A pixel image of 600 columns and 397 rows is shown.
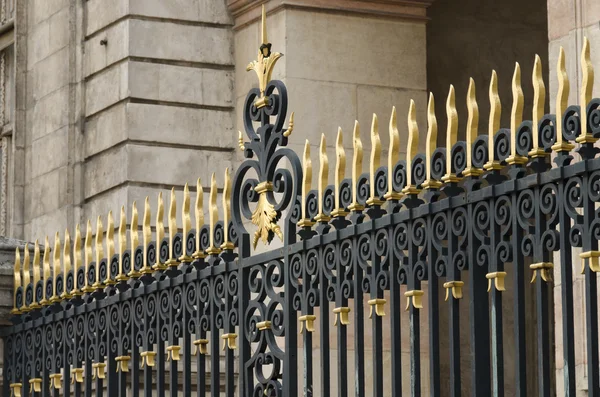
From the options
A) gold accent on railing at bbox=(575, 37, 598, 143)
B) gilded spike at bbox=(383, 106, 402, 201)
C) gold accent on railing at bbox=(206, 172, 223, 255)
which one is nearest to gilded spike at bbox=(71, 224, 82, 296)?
gold accent on railing at bbox=(206, 172, 223, 255)

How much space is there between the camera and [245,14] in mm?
17203

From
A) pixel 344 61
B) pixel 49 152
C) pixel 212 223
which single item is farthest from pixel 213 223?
pixel 49 152

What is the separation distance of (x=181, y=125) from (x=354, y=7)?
2082 mm

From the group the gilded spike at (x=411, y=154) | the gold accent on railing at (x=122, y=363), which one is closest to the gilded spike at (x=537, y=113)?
the gilded spike at (x=411, y=154)

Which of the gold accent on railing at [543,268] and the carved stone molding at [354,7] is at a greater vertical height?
the carved stone molding at [354,7]

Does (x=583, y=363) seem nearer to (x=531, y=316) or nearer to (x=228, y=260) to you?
(x=228, y=260)

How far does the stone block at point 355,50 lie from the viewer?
1631cm

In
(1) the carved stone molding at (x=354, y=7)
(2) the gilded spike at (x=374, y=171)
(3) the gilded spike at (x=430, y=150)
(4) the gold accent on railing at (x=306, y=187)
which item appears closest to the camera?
(3) the gilded spike at (x=430, y=150)

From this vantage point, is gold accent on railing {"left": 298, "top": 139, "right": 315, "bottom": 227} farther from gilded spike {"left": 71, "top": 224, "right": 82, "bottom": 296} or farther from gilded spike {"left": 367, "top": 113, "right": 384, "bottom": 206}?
gilded spike {"left": 71, "top": 224, "right": 82, "bottom": 296}

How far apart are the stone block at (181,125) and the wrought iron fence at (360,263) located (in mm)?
7188

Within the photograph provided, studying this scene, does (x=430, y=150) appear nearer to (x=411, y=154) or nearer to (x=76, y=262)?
(x=411, y=154)

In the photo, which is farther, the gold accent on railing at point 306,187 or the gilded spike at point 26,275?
the gilded spike at point 26,275

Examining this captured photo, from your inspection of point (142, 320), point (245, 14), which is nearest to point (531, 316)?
point (245, 14)

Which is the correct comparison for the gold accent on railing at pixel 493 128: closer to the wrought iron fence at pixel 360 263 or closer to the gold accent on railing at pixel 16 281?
the wrought iron fence at pixel 360 263
